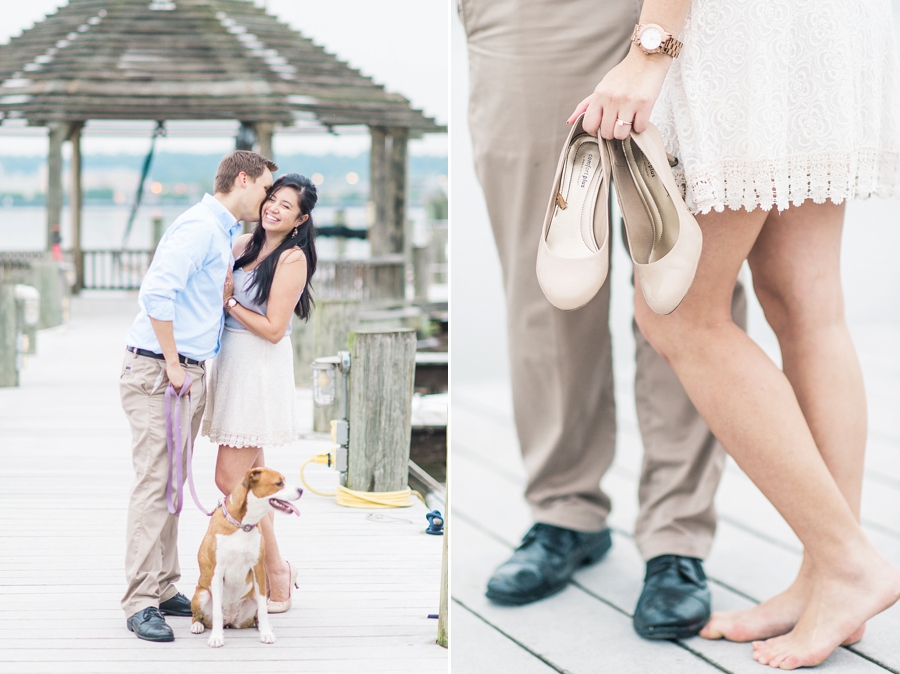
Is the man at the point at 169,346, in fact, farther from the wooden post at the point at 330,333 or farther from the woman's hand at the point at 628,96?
the woman's hand at the point at 628,96

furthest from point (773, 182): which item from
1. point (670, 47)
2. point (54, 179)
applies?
point (54, 179)

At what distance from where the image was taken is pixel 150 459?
5.27 feet

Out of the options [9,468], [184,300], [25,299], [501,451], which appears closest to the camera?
Result: [184,300]

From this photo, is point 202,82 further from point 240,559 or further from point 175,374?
point 240,559

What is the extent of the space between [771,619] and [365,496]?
790 mm

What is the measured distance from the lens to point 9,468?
5.57 ft

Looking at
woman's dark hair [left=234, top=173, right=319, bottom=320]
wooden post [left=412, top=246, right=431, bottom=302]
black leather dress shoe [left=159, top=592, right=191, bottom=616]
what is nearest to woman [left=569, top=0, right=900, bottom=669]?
woman's dark hair [left=234, top=173, right=319, bottom=320]

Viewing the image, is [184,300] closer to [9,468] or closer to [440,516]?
[9,468]

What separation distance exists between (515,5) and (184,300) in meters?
0.87

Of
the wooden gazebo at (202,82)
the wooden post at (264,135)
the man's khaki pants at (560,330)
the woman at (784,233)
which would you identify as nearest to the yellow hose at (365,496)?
the man's khaki pants at (560,330)

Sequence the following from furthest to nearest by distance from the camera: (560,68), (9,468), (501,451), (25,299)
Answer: (501,451), (25,299), (560,68), (9,468)

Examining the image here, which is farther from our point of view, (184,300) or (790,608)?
(790,608)

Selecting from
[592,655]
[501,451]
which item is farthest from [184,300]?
[501,451]

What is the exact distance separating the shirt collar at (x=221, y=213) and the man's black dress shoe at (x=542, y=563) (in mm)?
911
